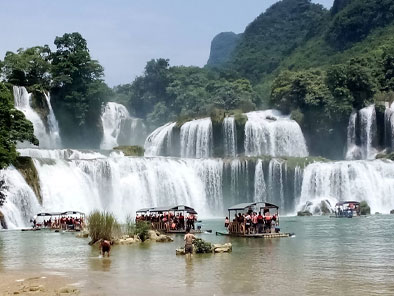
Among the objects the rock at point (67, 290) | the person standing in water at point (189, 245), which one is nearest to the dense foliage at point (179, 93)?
the person standing in water at point (189, 245)

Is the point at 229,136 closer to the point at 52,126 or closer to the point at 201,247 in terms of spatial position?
the point at 52,126

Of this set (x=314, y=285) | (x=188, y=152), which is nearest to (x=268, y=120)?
(x=188, y=152)

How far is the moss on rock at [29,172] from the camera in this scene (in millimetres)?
45062

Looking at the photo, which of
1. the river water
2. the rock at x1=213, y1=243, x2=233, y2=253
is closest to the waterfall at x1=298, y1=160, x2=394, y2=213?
the river water

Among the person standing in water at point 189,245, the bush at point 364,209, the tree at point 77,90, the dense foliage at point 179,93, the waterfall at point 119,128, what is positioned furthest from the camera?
the waterfall at point 119,128

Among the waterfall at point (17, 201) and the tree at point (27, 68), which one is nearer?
the waterfall at point (17, 201)

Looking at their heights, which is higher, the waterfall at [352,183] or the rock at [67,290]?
the waterfall at [352,183]

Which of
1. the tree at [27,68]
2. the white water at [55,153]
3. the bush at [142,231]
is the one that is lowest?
the bush at [142,231]

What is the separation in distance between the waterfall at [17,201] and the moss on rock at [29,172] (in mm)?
455

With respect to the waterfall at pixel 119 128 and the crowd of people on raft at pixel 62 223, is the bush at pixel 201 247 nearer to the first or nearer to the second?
the crowd of people on raft at pixel 62 223

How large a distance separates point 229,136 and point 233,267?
164ft

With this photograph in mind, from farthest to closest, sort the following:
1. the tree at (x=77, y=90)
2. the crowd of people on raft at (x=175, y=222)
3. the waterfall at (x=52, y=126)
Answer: the tree at (x=77, y=90) → the waterfall at (x=52, y=126) → the crowd of people on raft at (x=175, y=222)

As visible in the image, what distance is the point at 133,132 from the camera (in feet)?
288

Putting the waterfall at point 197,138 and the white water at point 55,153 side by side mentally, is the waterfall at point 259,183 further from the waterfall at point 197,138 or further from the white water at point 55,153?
the white water at point 55,153
